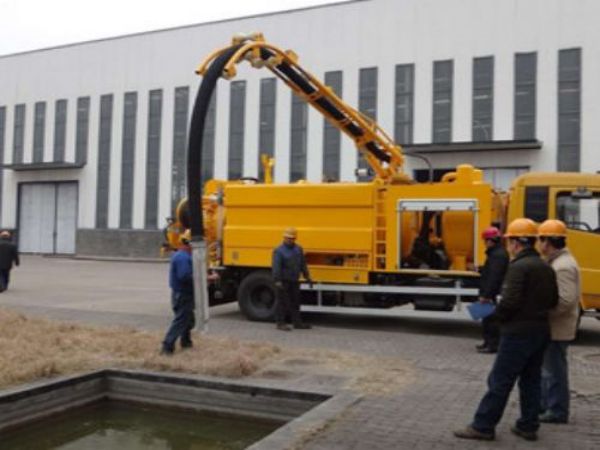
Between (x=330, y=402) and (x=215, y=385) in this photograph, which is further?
(x=215, y=385)

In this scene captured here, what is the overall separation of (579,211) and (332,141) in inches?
911

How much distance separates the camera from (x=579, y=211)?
1113cm

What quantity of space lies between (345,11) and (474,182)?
2342cm

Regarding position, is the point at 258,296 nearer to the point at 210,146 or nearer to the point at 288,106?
the point at 288,106

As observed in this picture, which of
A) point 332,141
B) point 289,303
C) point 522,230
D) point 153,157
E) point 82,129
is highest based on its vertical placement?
point 82,129

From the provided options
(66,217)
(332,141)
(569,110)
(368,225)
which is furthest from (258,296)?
(66,217)

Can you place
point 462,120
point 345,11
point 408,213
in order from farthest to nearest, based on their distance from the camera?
point 345,11, point 462,120, point 408,213

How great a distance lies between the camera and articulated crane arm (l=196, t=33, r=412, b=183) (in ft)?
41.5

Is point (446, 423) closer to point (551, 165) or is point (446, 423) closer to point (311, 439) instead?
point (311, 439)

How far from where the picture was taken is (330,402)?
22.2 feet

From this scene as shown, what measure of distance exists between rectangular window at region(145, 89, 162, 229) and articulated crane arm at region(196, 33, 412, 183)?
25137mm

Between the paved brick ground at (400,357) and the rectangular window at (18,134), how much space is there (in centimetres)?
2473

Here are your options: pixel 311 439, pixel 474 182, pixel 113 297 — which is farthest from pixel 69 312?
pixel 311 439

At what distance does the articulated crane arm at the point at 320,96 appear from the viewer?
1264 centimetres
